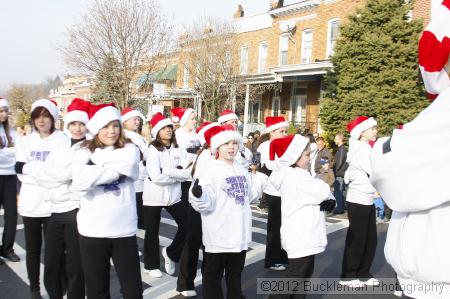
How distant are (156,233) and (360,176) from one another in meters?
2.73

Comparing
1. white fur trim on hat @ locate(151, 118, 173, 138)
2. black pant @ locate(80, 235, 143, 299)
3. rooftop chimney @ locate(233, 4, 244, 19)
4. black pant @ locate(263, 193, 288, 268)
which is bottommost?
black pant @ locate(263, 193, 288, 268)

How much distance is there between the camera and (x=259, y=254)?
264 inches

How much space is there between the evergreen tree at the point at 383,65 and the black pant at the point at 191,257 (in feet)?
40.2

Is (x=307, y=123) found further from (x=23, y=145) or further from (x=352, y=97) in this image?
(x=23, y=145)

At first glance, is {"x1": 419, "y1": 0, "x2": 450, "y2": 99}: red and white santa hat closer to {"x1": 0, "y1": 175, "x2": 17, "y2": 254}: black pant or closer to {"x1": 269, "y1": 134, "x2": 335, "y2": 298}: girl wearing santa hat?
{"x1": 269, "y1": 134, "x2": 335, "y2": 298}: girl wearing santa hat

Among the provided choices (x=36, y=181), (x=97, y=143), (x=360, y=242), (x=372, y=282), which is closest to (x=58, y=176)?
(x=97, y=143)

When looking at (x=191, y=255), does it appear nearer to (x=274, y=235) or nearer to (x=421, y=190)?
(x=274, y=235)

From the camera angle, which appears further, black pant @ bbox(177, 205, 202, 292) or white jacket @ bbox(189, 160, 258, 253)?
black pant @ bbox(177, 205, 202, 292)

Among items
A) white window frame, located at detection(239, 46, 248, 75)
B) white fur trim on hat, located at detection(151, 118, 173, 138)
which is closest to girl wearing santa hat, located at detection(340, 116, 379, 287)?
white fur trim on hat, located at detection(151, 118, 173, 138)

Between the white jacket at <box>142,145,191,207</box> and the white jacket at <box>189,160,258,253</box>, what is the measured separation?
3.85ft

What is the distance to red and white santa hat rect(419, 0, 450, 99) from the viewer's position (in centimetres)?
176

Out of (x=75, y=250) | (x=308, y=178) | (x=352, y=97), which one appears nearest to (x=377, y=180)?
(x=308, y=178)

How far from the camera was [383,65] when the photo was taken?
617 inches

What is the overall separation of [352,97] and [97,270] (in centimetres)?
1434
